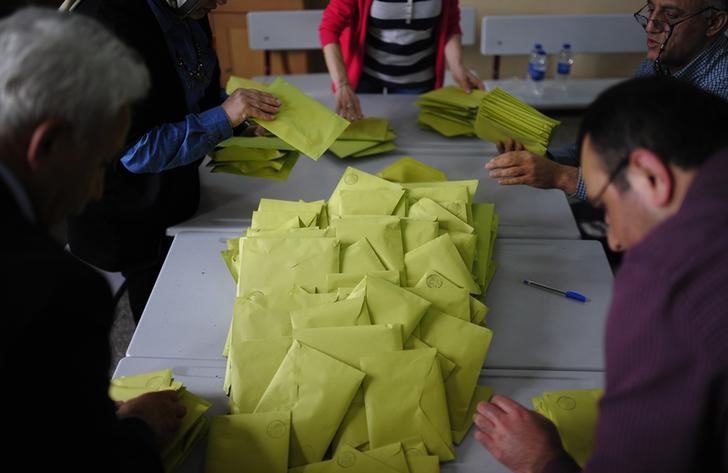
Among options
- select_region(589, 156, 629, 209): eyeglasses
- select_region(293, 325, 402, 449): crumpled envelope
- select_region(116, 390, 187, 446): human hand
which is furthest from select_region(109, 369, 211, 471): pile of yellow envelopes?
select_region(589, 156, 629, 209): eyeglasses

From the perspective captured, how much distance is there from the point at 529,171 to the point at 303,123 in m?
0.73

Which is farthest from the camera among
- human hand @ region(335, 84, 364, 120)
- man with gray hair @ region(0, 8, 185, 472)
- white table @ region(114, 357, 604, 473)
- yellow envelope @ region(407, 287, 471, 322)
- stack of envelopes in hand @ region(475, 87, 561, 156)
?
human hand @ region(335, 84, 364, 120)

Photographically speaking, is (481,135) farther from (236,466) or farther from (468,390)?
(236,466)

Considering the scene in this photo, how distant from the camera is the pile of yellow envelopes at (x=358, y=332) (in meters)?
1.29

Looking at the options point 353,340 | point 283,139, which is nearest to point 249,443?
point 353,340

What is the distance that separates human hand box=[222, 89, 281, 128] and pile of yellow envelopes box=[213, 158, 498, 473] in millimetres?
324

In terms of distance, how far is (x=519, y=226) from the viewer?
2.03m

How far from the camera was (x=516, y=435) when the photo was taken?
1.24 metres

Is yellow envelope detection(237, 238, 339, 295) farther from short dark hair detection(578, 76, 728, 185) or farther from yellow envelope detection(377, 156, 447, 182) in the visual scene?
short dark hair detection(578, 76, 728, 185)

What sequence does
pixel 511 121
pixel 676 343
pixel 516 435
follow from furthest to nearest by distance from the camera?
pixel 511 121
pixel 516 435
pixel 676 343

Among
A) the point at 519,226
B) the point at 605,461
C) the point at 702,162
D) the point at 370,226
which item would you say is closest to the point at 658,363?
the point at 605,461

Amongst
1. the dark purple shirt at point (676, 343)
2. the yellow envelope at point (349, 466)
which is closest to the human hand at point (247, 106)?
the yellow envelope at point (349, 466)

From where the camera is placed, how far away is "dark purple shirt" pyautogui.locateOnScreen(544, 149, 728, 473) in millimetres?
813

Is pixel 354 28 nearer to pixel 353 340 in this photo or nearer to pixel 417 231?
pixel 417 231
